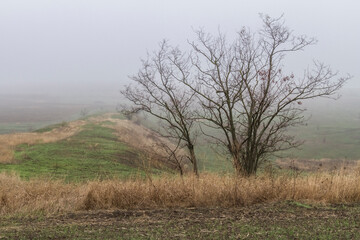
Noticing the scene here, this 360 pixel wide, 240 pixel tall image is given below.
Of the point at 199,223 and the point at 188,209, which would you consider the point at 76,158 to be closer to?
the point at 188,209

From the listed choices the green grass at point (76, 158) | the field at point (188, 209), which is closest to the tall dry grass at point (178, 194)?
the field at point (188, 209)

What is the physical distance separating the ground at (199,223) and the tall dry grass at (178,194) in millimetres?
467

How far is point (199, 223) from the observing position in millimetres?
6438

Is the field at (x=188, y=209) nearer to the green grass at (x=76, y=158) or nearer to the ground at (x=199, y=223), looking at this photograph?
the ground at (x=199, y=223)

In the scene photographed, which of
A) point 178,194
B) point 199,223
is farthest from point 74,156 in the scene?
point 199,223

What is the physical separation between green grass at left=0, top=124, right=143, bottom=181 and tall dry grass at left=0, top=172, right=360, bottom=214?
9038mm

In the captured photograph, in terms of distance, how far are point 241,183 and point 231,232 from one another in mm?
2856

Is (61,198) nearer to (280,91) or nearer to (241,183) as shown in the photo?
(241,183)

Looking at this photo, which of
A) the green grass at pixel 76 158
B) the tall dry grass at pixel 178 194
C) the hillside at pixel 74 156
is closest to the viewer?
the tall dry grass at pixel 178 194

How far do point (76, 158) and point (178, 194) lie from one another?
18.4 m

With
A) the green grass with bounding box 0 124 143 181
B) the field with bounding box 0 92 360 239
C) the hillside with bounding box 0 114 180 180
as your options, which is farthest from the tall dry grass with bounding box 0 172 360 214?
the green grass with bounding box 0 124 143 181

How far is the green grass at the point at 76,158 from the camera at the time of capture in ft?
63.2

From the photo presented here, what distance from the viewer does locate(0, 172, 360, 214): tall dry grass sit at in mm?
7988

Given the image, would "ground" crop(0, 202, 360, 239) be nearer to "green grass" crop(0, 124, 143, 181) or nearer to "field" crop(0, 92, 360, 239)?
"field" crop(0, 92, 360, 239)
